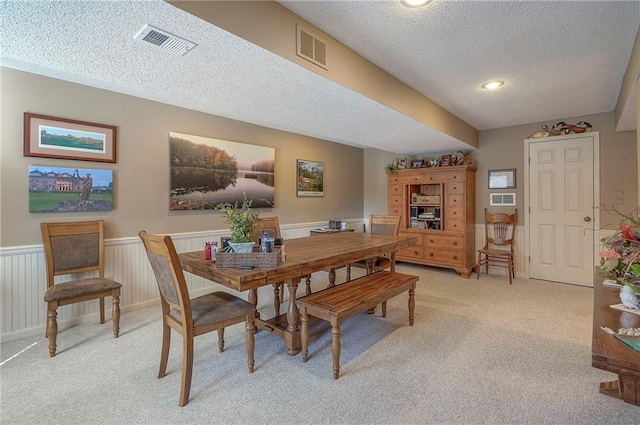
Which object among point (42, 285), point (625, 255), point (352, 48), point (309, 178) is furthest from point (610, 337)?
point (309, 178)

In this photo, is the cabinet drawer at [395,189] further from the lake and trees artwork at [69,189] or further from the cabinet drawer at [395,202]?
the lake and trees artwork at [69,189]

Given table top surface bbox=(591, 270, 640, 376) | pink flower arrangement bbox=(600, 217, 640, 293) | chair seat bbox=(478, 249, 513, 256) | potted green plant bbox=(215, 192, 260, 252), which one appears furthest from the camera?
chair seat bbox=(478, 249, 513, 256)

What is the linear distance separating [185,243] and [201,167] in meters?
0.96

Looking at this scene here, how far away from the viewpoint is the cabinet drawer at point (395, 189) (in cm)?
543

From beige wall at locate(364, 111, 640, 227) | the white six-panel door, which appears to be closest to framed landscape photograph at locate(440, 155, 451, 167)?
beige wall at locate(364, 111, 640, 227)

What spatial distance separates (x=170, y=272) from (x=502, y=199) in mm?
4978

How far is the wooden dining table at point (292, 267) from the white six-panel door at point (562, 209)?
9.01 feet

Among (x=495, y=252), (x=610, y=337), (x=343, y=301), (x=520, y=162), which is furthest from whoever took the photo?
(x=520, y=162)

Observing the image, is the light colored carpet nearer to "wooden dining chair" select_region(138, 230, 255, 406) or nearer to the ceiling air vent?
"wooden dining chair" select_region(138, 230, 255, 406)

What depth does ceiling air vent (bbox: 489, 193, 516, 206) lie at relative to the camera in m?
4.77

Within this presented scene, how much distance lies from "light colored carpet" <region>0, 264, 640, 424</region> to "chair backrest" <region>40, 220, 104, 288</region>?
58cm

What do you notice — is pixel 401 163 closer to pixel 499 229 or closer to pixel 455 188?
pixel 455 188

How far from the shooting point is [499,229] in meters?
4.89

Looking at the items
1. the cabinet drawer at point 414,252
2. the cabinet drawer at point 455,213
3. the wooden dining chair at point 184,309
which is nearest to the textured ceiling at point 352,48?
the wooden dining chair at point 184,309
